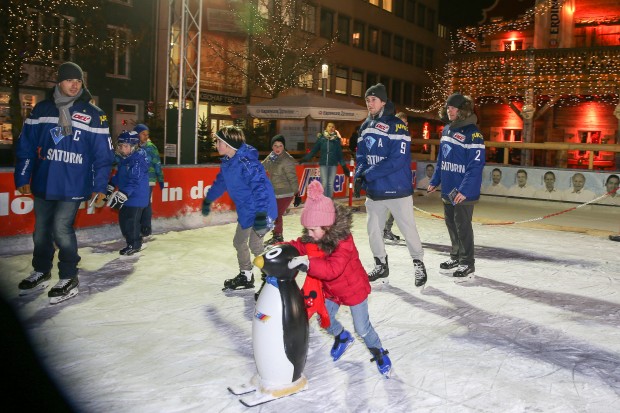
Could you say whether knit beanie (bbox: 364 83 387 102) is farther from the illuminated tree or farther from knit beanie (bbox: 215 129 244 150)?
the illuminated tree

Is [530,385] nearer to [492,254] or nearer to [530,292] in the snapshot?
Answer: [530,292]

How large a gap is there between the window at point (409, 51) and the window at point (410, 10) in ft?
5.05

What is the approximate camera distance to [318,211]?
12.0 ft

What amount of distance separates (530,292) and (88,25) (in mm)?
16709

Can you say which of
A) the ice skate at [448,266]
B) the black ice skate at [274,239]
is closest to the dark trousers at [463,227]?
the ice skate at [448,266]

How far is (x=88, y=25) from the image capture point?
19.0 metres

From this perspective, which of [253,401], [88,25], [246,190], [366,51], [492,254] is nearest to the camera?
[253,401]

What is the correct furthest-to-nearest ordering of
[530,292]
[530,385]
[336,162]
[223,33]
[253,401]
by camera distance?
1. [223,33]
2. [336,162]
3. [530,292]
4. [530,385]
5. [253,401]

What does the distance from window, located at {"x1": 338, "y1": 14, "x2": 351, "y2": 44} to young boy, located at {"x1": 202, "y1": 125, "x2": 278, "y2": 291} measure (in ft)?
103

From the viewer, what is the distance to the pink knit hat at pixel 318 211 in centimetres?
364

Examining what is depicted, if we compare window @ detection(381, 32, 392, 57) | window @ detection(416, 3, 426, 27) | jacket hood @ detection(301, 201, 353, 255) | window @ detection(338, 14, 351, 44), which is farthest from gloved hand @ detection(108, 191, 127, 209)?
window @ detection(416, 3, 426, 27)

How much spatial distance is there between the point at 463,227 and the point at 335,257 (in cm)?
323

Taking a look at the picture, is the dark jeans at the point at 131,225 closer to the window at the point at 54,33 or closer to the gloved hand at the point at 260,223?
the gloved hand at the point at 260,223

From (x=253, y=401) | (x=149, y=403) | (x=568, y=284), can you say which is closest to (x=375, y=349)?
(x=253, y=401)
